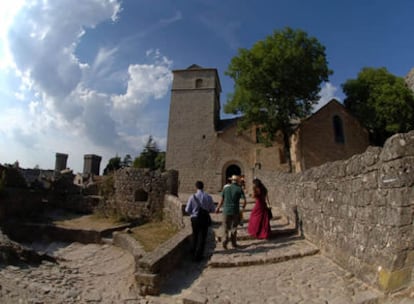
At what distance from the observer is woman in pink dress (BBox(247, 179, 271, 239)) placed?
22.5 feet

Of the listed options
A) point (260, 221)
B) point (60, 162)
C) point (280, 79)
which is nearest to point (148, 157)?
point (60, 162)

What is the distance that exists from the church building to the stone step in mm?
13323

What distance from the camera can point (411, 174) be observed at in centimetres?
318

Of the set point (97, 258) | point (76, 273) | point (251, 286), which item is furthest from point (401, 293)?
point (97, 258)

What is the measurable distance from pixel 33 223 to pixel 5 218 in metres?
1.63

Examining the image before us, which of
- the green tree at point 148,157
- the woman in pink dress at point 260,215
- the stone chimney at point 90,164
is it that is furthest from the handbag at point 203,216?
the green tree at point 148,157

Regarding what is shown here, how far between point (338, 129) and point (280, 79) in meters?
6.64

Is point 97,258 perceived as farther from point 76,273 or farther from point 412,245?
point 412,245

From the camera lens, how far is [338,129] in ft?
71.1

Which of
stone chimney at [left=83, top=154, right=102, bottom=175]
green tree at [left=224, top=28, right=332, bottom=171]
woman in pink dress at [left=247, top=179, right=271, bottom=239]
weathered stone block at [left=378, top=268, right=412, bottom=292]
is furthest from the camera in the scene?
stone chimney at [left=83, top=154, right=102, bottom=175]

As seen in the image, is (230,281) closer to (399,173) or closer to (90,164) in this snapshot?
(399,173)

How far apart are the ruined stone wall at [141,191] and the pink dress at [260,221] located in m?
6.46

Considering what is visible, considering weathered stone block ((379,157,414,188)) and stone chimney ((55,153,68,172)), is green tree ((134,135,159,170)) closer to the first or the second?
stone chimney ((55,153,68,172))

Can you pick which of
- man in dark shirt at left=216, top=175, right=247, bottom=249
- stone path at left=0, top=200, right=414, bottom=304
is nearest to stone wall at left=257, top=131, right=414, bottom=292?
stone path at left=0, top=200, right=414, bottom=304
